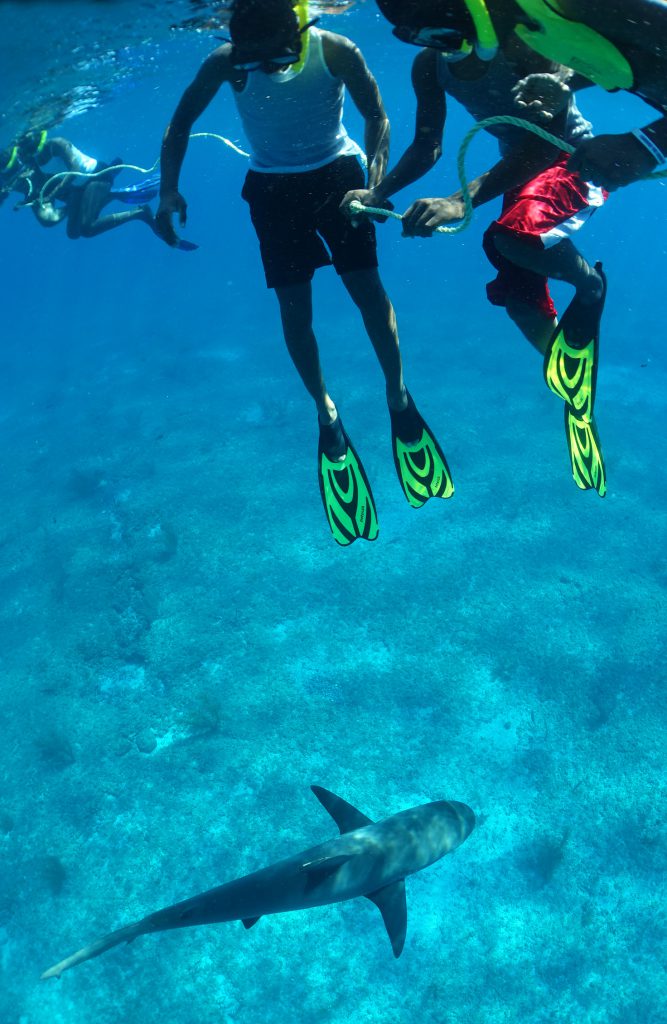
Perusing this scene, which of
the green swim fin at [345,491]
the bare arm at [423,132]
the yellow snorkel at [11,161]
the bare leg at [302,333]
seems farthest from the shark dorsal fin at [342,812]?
the yellow snorkel at [11,161]

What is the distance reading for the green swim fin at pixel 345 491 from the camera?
20.2 ft

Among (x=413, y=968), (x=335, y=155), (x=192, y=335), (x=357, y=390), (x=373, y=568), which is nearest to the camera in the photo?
(x=335, y=155)

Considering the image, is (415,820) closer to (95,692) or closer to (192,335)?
(95,692)

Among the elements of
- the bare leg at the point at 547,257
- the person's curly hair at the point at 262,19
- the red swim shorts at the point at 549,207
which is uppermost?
the person's curly hair at the point at 262,19

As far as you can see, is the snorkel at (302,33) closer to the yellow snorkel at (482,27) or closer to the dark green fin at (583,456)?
the yellow snorkel at (482,27)

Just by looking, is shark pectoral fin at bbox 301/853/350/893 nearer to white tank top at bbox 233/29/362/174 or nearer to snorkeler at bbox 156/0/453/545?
snorkeler at bbox 156/0/453/545

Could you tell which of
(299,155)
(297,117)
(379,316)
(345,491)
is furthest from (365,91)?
(345,491)

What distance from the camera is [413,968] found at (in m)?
8.34

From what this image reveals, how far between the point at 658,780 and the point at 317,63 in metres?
10.4

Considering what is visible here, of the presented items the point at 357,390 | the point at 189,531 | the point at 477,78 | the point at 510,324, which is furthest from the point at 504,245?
the point at 510,324

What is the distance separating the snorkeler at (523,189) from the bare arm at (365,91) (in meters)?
0.56

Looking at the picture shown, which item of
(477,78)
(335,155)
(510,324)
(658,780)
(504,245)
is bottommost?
(510,324)

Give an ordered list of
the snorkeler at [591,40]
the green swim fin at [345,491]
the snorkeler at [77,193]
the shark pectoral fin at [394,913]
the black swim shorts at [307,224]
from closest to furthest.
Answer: the snorkeler at [591,40], the black swim shorts at [307,224], the green swim fin at [345,491], the shark pectoral fin at [394,913], the snorkeler at [77,193]

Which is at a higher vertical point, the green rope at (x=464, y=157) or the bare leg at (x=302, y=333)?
the green rope at (x=464, y=157)
